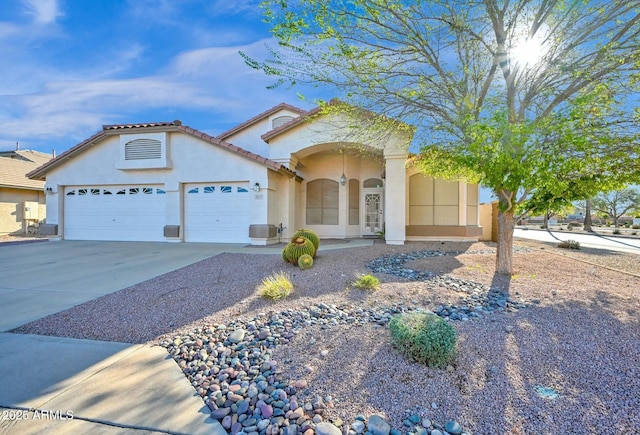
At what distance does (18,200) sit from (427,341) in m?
26.4

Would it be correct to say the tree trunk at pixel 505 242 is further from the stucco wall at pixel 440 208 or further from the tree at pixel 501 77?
the stucco wall at pixel 440 208

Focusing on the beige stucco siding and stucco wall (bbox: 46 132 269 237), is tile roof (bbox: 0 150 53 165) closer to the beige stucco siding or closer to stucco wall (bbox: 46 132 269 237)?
stucco wall (bbox: 46 132 269 237)

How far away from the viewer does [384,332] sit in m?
3.74

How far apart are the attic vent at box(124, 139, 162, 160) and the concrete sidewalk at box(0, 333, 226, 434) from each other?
11034mm

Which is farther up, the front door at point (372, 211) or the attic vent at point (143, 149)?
the attic vent at point (143, 149)

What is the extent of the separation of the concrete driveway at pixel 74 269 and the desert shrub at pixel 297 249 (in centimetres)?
312

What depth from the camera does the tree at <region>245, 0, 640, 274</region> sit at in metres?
5.52

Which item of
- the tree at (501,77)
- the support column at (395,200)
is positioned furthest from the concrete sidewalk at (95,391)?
the support column at (395,200)

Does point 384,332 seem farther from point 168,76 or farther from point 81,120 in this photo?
point 81,120

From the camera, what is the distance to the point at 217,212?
13297 millimetres

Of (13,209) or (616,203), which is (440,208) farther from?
(616,203)

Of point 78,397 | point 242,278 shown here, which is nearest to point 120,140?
point 242,278

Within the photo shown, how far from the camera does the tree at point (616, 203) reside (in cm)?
3441

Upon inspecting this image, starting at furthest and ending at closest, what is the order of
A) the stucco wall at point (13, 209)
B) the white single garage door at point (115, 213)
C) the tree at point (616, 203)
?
1. the tree at point (616, 203)
2. the stucco wall at point (13, 209)
3. the white single garage door at point (115, 213)
